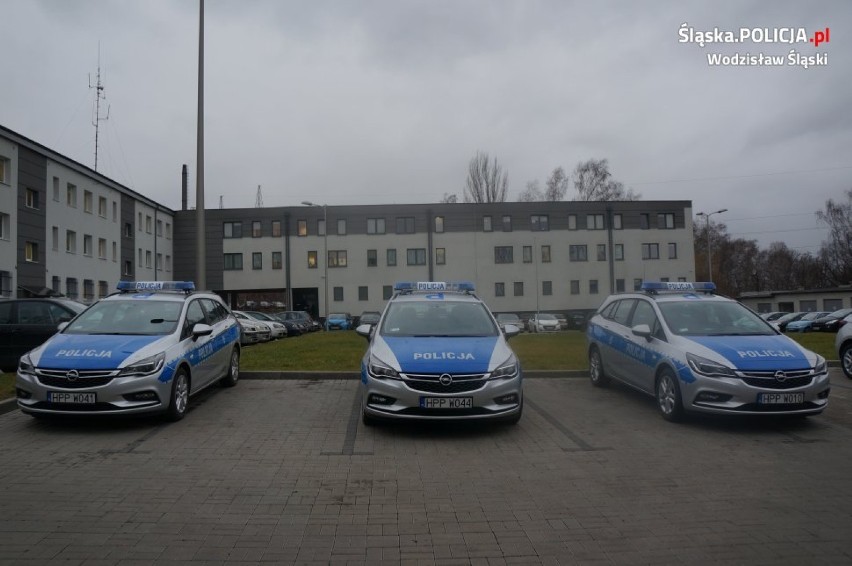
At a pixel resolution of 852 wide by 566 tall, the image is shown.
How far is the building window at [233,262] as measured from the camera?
5159 cm

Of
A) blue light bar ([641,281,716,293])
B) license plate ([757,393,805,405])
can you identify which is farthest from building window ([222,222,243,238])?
license plate ([757,393,805,405])

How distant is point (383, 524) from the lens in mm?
4297

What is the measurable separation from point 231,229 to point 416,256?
1629cm

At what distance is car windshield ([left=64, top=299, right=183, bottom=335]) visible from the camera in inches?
309

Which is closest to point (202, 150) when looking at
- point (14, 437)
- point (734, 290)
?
point (14, 437)

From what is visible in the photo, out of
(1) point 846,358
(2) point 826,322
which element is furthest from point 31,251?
(2) point 826,322

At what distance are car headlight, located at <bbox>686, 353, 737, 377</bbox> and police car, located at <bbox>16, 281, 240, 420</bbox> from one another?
6.32 m

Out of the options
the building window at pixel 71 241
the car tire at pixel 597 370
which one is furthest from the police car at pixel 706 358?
the building window at pixel 71 241

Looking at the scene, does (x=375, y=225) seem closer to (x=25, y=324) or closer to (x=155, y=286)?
(x=25, y=324)

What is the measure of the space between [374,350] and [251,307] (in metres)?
47.0

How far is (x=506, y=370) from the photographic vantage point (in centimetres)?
686

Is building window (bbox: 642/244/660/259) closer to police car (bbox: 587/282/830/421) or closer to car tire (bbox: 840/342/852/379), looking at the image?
car tire (bbox: 840/342/852/379)

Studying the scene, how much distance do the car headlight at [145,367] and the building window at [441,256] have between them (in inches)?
1761

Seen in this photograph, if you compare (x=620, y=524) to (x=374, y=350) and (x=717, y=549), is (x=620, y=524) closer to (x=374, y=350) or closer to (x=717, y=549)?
(x=717, y=549)
